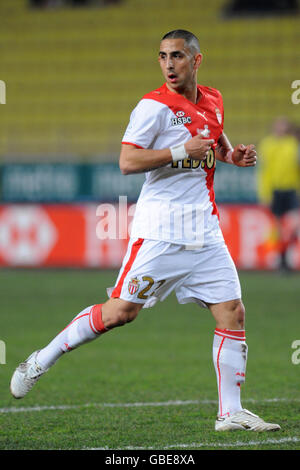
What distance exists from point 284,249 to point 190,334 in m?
5.59

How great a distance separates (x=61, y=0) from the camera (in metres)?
21.6

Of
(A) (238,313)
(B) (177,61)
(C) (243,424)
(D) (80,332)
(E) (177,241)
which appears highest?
(B) (177,61)

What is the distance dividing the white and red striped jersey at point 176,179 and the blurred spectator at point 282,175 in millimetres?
9244

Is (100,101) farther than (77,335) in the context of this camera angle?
Yes

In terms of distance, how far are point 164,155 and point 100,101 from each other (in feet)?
50.7

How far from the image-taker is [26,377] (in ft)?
16.1

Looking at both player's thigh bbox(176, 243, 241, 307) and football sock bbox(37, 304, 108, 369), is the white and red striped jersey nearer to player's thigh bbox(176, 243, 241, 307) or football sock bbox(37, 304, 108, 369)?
player's thigh bbox(176, 243, 241, 307)

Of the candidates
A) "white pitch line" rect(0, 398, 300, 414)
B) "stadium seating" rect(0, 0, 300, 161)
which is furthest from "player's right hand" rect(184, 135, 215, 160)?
"stadium seating" rect(0, 0, 300, 161)

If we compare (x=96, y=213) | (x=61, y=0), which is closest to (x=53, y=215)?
(x=96, y=213)

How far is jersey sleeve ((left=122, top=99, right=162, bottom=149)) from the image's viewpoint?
4582 mm

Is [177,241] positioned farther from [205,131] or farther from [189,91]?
[189,91]

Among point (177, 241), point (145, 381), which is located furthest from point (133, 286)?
point (145, 381)

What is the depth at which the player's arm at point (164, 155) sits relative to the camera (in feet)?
14.8

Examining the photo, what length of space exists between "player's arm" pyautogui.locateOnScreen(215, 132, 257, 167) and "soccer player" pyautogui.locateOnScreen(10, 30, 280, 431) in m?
0.21
